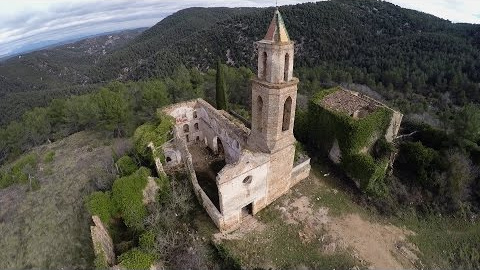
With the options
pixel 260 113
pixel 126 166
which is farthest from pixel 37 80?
pixel 260 113

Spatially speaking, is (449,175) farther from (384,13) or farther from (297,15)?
(384,13)

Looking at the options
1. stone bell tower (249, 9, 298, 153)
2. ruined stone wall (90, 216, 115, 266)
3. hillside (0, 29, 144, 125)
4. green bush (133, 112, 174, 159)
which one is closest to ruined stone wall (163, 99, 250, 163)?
green bush (133, 112, 174, 159)

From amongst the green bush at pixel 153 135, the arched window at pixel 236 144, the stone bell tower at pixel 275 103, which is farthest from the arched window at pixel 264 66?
the green bush at pixel 153 135

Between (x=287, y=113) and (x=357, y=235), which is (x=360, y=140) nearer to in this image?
(x=357, y=235)

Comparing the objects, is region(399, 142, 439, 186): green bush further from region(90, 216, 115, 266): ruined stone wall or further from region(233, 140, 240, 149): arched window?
region(90, 216, 115, 266): ruined stone wall

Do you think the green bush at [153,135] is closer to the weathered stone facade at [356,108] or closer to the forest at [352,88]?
the forest at [352,88]

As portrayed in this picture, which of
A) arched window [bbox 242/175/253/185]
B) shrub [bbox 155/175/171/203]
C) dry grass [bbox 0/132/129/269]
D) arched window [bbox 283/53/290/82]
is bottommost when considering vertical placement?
dry grass [bbox 0/132/129/269]

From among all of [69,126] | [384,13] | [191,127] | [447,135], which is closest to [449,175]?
[447,135]
